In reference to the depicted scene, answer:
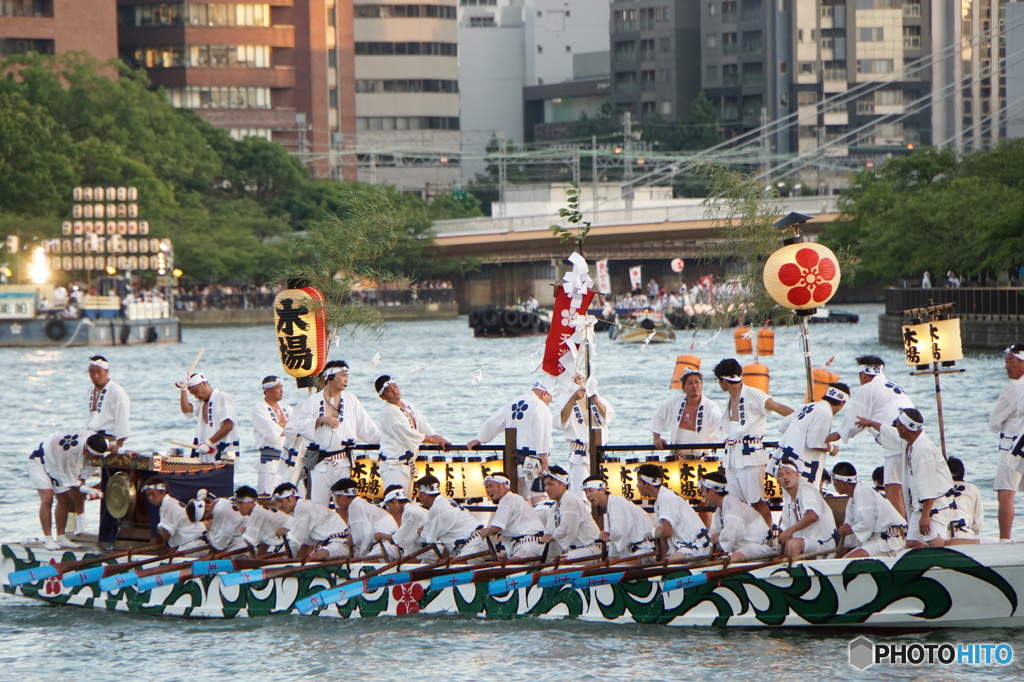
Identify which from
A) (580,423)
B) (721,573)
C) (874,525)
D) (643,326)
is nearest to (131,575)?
(580,423)

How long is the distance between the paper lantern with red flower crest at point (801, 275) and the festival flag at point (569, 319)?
1.87 metres

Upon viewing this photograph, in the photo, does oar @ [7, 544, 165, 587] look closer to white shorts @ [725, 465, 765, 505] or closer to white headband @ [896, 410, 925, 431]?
white shorts @ [725, 465, 765, 505]

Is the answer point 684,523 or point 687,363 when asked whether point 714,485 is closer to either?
point 684,523

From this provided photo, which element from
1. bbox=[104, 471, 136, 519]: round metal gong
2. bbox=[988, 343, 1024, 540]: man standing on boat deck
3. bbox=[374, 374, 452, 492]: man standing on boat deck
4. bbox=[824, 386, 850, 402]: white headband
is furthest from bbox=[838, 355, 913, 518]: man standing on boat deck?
bbox=[104, 471, 136, 519]: round metal gong

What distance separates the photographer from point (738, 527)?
489 inches

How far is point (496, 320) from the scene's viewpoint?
62.0 meters

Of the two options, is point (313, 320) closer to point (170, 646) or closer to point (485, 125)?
point (170, 646)

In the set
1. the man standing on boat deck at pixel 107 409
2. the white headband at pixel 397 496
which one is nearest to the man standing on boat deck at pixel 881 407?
the white headband at pixel 397 496

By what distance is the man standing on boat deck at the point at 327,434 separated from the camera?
47.2ft

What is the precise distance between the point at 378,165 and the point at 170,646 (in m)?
80.5

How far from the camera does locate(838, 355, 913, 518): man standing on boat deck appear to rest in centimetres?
1251

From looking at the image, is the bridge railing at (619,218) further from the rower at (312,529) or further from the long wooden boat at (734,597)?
the rower at (312,529)

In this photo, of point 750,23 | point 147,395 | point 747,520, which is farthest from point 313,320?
point 750,23

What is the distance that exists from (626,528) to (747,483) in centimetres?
110
